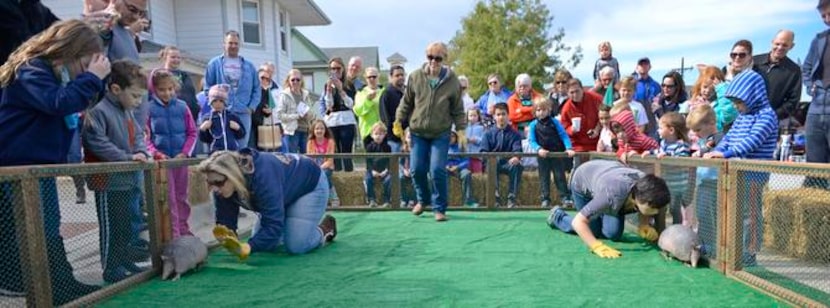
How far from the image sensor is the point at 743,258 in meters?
3.18

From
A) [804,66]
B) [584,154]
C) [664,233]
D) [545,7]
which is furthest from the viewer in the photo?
[545,7]

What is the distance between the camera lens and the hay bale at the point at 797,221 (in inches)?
Answer: 122

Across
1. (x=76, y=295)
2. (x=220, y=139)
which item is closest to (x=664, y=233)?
(x=76, y=295)

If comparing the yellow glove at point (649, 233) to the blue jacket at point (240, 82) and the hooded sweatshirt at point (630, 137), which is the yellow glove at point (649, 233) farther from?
the blue jacket at point (240, 82)

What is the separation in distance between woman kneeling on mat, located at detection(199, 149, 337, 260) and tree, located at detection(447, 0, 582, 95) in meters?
17.8

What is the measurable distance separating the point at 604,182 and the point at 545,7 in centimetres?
1939

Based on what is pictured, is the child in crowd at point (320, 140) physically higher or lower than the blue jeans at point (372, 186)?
higher

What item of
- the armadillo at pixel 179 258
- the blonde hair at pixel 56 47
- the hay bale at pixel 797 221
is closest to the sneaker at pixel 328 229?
the armadillo at pixel 179 258

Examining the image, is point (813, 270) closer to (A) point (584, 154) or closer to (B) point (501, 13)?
(A) point (584, 154)

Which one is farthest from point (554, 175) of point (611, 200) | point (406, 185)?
point (611, 200)

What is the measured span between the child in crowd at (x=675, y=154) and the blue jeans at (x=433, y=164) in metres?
2.03

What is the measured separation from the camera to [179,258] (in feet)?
11.1

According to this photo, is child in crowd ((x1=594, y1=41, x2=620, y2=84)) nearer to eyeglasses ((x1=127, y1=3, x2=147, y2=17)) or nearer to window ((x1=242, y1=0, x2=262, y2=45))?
eyeglasses ((x1=127, y1=3, x2=147, y2=17))

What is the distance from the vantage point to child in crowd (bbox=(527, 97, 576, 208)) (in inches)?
230
